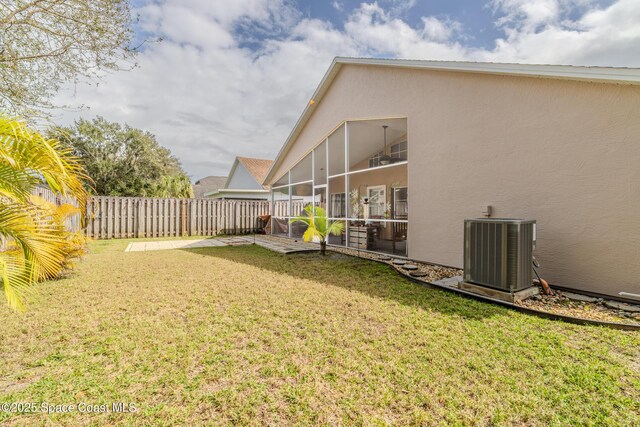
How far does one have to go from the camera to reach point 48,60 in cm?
511

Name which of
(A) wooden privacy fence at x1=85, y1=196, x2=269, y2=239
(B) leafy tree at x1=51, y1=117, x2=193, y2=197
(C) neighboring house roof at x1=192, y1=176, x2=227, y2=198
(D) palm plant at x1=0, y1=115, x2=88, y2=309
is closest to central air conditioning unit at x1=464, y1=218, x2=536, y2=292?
(D) palm plant at x1=0, y1=115, x2=88, y2=309

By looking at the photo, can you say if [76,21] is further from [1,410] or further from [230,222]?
[230,222]

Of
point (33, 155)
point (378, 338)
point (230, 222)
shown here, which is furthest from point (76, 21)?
point (230, 222)

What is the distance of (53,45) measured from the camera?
16.3 ft

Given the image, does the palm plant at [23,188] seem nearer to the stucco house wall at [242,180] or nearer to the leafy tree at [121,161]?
the stucco house wall at [242,180]

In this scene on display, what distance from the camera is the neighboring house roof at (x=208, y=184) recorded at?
38094 millimetres

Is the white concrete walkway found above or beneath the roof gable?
beneath

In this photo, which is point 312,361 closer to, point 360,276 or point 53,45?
point 360,276

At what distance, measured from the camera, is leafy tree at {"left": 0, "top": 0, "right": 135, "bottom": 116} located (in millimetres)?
4617

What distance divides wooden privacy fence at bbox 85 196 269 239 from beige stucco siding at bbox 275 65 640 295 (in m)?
11.0

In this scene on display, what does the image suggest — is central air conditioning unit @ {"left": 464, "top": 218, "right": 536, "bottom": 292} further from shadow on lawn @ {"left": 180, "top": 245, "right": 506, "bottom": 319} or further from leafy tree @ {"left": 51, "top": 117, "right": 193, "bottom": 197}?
leafy tree @ {"left": 51, "top": 117, "right": 193, "bottom": 197}

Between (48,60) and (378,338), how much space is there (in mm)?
7358

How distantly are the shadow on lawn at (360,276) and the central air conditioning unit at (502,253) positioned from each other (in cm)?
45

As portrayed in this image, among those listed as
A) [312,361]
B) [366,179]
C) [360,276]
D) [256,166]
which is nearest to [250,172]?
[256,166]
